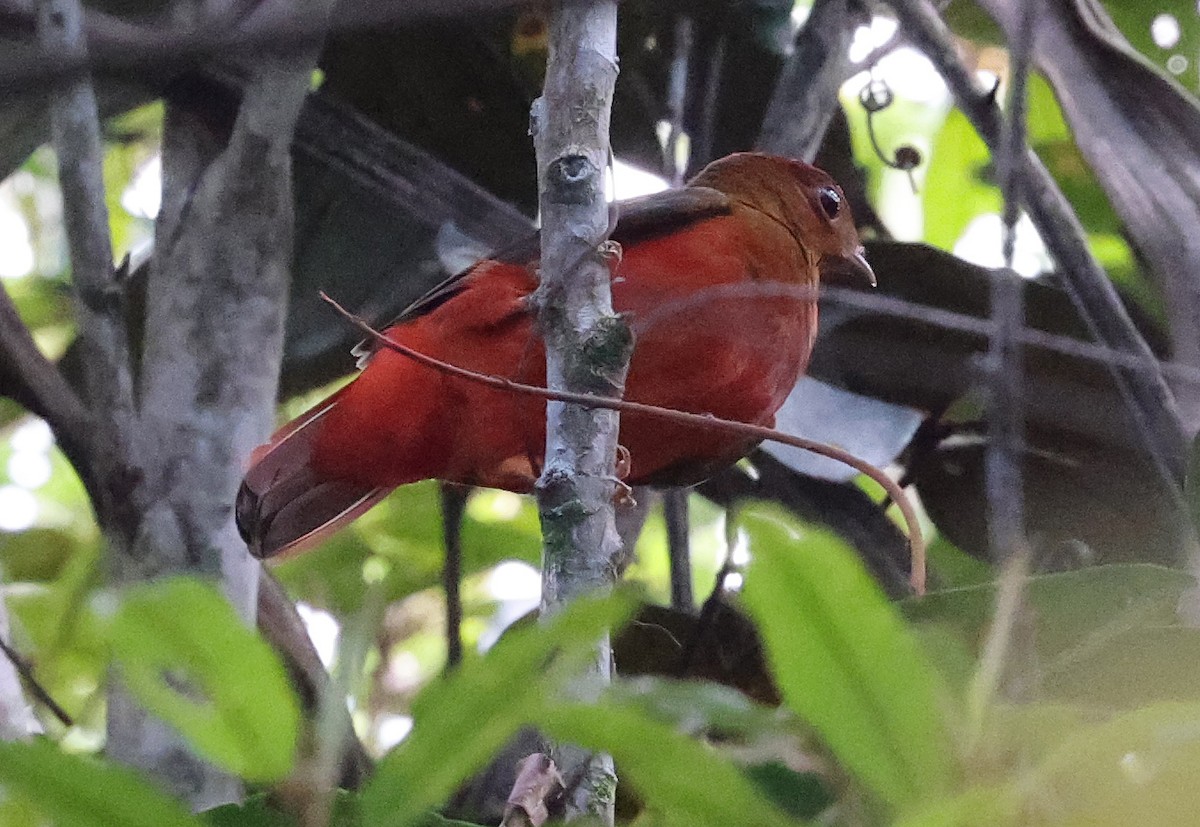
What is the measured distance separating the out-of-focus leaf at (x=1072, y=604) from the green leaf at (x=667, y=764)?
40 cm

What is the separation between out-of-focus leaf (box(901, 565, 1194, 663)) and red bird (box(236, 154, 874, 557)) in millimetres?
892

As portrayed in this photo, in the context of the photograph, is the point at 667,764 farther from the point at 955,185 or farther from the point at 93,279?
the point at 955,185

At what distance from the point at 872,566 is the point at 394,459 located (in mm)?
705

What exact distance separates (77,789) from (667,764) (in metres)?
0.23

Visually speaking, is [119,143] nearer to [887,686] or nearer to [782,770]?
[782,770]

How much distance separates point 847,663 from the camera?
0.54 metres

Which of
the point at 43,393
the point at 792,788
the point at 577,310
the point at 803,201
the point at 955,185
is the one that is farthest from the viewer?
the point at 955,185

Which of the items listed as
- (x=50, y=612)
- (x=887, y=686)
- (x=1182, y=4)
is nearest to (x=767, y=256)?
(x=1182, y=4)

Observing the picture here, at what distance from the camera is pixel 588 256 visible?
1195 mm

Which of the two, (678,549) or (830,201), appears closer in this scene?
(678,549)

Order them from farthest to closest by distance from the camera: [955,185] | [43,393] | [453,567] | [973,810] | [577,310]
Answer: [955,185] → [453,567] → [43,393] → [577,310] → [973,810]

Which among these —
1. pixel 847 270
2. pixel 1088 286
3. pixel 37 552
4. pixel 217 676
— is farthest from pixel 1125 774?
pixel 37 552

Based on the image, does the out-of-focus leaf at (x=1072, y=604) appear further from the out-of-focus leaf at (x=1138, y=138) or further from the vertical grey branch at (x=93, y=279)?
the vertical grey branch at (x=93, y=279)

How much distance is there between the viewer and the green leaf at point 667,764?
21.1 inches
